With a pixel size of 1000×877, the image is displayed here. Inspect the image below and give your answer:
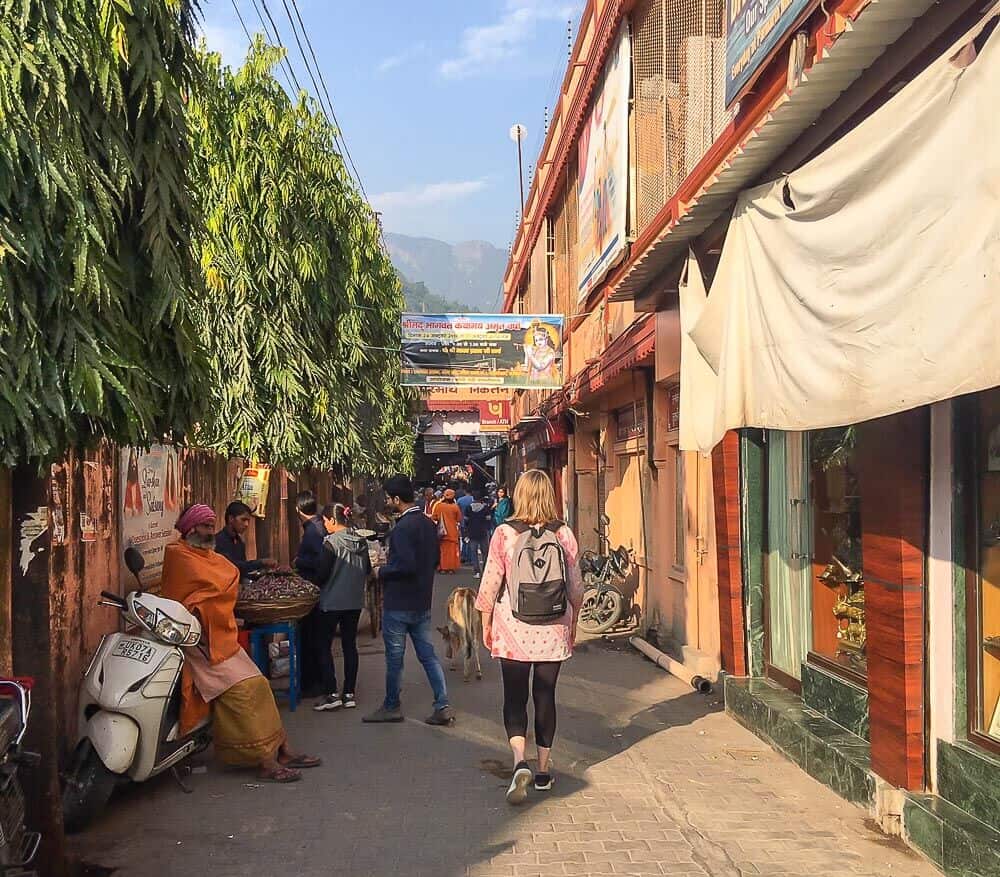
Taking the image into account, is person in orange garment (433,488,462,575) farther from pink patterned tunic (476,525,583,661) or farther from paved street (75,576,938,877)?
pink patterned tunic (476,525,583,661)

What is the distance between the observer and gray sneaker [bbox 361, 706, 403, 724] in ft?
24.0

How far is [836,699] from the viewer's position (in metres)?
5.83

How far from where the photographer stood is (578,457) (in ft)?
59.8

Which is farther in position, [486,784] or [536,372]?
[536,372]

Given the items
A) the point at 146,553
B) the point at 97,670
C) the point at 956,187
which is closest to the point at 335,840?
the point at 97,670

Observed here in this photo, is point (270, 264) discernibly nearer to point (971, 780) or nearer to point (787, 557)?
point (787, 557)

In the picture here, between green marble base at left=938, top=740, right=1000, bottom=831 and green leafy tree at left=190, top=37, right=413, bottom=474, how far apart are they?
25.4 ft

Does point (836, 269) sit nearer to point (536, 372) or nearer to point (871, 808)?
point (871, 808)

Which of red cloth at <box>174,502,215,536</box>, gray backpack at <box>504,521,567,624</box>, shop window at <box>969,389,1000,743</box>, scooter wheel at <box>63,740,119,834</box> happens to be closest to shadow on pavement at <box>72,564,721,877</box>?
scooter wheel at <box>63,740,119,834</box>

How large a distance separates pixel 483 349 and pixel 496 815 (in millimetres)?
10166

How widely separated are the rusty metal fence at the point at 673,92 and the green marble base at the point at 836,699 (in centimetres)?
410

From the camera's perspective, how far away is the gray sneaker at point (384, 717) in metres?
7.32

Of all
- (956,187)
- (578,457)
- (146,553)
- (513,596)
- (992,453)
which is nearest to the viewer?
(956,187)

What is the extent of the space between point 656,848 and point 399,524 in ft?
10.8
